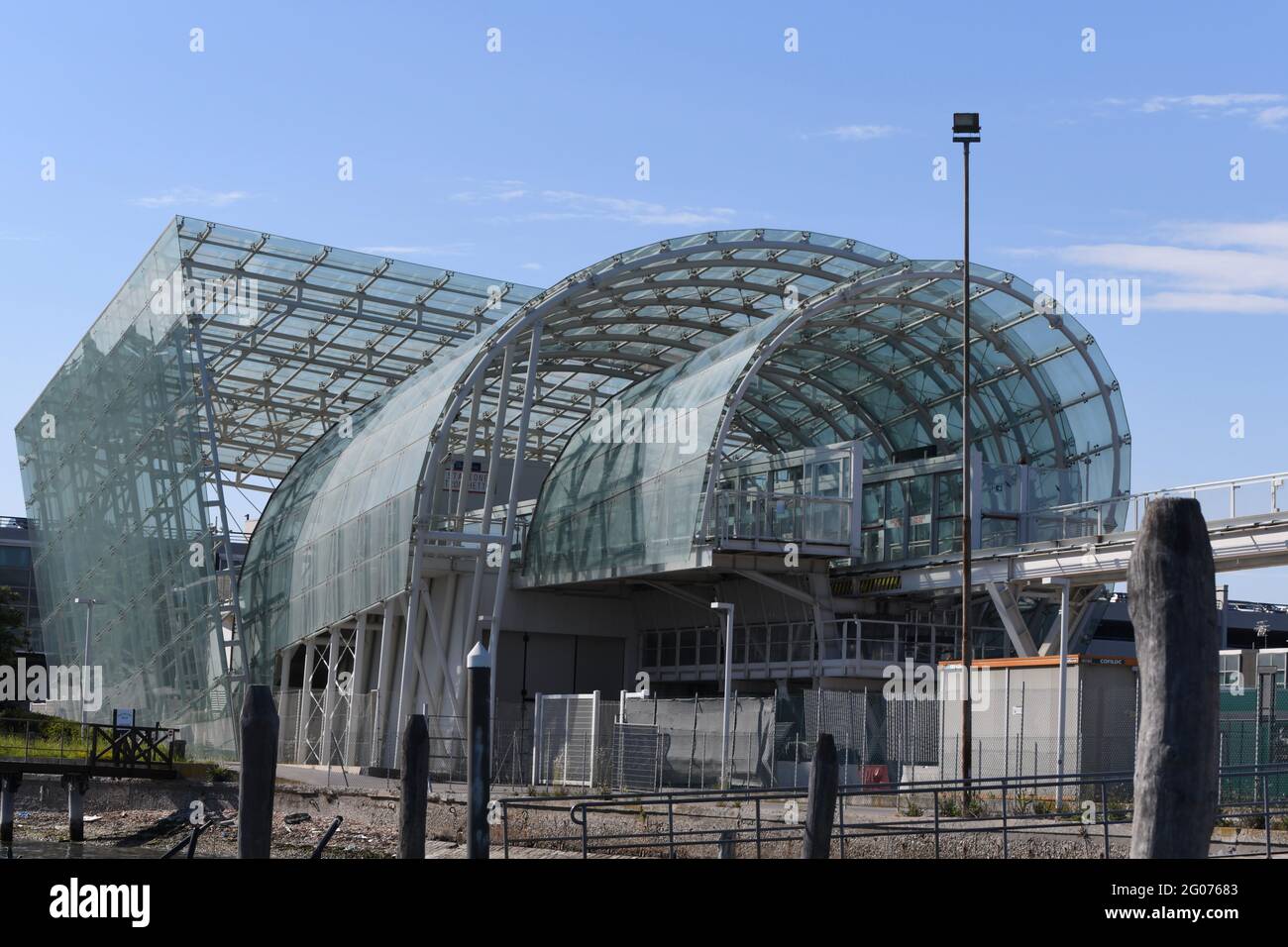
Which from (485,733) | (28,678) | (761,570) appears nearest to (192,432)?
(761,570)

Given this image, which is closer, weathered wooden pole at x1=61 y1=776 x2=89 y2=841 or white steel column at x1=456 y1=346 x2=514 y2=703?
weathered wooden pole at x1=61 y1=776 x2=89 y2=841

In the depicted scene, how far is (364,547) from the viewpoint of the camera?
165 ft

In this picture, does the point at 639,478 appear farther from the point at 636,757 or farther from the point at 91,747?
the point at 91,747

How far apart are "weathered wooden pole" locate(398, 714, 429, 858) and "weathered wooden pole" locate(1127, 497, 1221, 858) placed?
11.0m

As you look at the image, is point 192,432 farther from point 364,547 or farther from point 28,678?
point 28,678

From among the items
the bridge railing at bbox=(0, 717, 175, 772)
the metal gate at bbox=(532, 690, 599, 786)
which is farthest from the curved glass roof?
the bridge railing at bbox=(0, 717, 175, 772)

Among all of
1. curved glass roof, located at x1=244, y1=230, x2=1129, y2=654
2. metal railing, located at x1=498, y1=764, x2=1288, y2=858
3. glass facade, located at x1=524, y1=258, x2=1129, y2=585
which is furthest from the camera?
curved glass roof, located at x1=244, y1=230, x2=1129, y2=654

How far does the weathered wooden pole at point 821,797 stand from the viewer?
18.3 m

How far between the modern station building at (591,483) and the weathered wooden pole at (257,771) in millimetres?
23172

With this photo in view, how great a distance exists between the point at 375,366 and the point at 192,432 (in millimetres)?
11094

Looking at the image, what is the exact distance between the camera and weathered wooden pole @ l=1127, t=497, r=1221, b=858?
12.0 m

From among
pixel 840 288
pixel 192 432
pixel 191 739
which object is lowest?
pixel 191 739

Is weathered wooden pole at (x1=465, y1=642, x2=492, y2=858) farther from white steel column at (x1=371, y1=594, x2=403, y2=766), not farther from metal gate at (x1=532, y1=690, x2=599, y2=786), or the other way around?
white steel column at (x1=371, y1=594, x2=403, y2=766)
